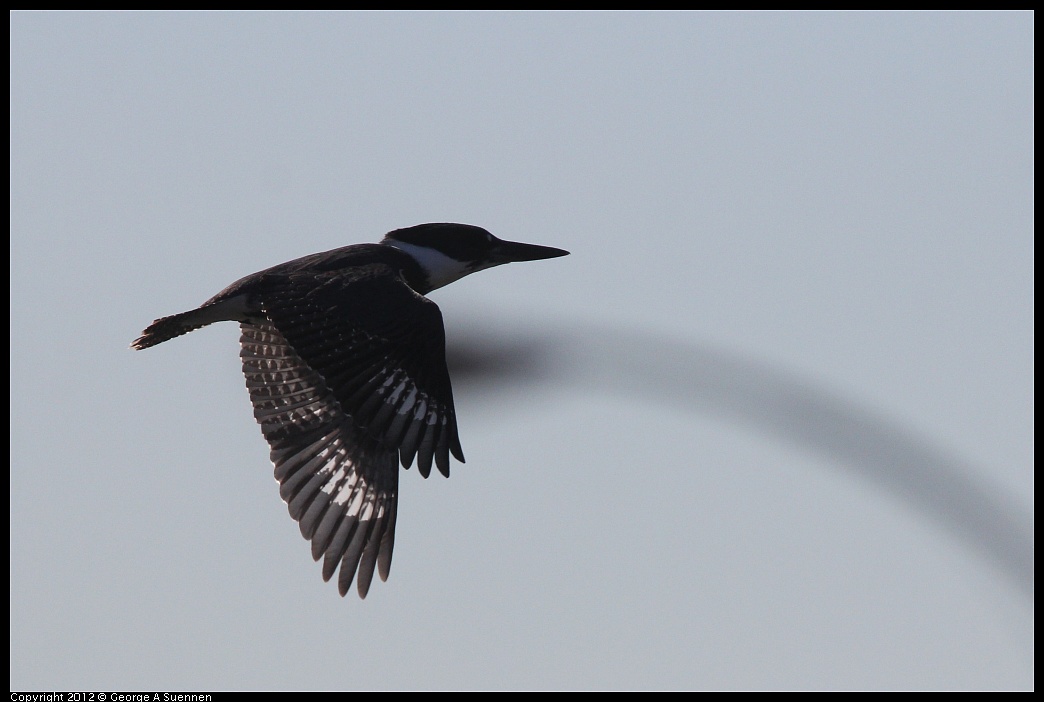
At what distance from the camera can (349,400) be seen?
5.52 m

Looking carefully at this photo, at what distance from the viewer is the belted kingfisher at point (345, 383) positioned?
548 centimetres

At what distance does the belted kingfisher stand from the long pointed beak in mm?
523

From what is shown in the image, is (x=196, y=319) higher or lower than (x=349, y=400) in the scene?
higher

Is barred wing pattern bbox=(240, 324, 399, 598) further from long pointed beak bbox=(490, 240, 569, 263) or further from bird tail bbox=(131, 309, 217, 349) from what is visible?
long pointed beak bbox=(490, 240, 569, 263)

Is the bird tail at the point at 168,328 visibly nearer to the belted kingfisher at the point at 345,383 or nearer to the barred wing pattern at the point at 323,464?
the belted kingfisher at the point at 345,383

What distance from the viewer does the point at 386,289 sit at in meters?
5.90

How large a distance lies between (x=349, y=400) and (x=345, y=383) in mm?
66

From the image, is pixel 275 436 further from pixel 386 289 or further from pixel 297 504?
pixel 386 289

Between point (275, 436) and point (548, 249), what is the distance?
6.25ft

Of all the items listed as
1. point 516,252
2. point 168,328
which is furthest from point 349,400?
point 516,252

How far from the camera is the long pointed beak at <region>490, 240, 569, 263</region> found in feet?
24.3

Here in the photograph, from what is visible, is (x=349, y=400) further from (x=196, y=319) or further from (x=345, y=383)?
(x=196, y=319)

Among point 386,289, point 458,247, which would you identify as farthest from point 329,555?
point 458,247

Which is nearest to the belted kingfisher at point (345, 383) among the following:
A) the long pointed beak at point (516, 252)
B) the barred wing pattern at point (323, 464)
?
the barred wing pattern at point (323, 464)
